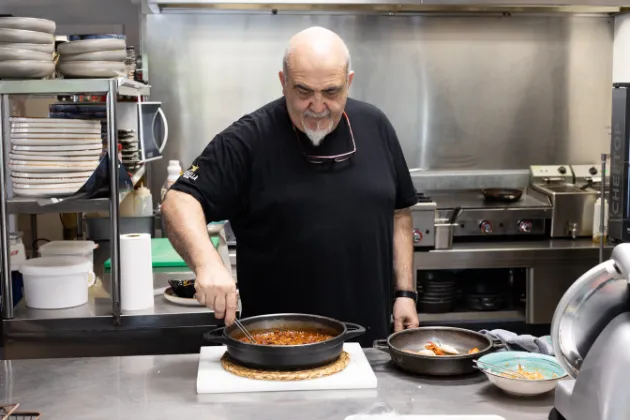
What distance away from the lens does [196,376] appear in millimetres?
2172

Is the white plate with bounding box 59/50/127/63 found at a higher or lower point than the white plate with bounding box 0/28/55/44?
lower

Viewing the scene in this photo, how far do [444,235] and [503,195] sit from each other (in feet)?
1.59

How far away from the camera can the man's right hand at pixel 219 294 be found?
7.16 feet

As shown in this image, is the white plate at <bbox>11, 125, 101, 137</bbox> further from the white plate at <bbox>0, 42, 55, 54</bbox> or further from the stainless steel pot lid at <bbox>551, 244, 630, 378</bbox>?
the stainless steel pot lid at <bbox>551, 244, 630, 378</bbox>

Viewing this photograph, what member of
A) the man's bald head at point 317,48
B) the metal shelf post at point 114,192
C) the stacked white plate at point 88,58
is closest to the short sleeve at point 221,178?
the man's bald head at point 317,48

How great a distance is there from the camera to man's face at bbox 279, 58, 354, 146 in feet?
8.38

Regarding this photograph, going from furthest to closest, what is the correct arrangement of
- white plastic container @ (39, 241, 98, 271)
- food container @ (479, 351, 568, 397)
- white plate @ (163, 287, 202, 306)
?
white plastic container @ (39, 241, 98, 271), white plate @ (163, 287, 202, 306), food container @ (479, 351, 568, 397)

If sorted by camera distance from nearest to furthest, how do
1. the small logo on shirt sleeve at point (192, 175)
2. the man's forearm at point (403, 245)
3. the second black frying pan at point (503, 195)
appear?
the small logo on shirt sleeve at point (192, 175) → the man's forearm at point (403, 245) → the second black frying pan at point (503, 195)

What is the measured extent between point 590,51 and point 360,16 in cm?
142

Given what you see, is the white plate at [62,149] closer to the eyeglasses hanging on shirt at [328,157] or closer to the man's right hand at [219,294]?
the eyeglasses hanging on shirt at [328,157]

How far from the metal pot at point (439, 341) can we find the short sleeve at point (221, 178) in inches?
28.1

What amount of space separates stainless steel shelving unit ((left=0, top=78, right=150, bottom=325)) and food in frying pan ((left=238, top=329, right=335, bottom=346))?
3.13 ft

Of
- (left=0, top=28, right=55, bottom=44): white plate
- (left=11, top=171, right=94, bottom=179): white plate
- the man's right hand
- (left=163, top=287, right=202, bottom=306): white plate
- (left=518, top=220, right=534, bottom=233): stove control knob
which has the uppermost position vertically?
(left=0, top=28, right=55, bottom=44): white plate

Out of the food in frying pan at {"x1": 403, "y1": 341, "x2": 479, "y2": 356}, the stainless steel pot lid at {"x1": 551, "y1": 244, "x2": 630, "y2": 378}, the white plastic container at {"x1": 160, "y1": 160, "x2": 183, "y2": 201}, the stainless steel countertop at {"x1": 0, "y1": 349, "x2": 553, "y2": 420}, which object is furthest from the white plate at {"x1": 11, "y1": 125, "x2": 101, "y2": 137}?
the stainless steel pot lid at {"x1": 551, "y1": 244, "x2": 630, "y2": 378}
